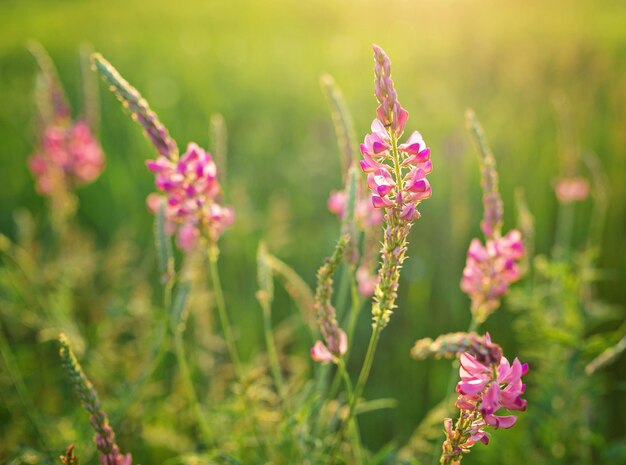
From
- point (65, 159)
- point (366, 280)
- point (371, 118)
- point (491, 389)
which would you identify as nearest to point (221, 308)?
point (366, 280)

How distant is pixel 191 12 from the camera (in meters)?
9.19

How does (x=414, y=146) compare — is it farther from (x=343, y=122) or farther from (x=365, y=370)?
(x=343, y=122)

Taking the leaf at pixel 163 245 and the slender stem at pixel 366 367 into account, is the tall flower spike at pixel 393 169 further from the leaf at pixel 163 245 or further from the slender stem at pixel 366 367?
the leaf at pixel 163 245

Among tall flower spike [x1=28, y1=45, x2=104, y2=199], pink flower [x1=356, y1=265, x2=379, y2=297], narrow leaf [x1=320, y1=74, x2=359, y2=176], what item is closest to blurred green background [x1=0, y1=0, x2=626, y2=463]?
tall flower spike [x1=28, y1=45, x2=104, y2=199]

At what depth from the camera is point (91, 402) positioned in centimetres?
99

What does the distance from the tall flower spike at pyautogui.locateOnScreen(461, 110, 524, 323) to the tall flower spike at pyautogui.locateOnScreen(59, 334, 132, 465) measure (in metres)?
0.74

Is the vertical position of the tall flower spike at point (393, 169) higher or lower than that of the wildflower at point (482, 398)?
higher

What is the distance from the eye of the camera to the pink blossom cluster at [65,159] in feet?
7.05

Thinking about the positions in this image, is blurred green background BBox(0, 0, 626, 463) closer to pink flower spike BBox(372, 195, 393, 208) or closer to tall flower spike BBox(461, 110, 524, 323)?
tall flower spike BBox(461, 110, 524, 323)

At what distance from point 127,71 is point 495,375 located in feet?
16.8

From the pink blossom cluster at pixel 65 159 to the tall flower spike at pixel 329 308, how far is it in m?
1.39

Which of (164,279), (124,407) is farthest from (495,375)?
(124,407)

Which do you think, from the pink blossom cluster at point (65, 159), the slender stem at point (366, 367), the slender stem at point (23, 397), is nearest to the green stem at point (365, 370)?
the slender stem at point (366, 367)

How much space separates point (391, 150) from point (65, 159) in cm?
159
